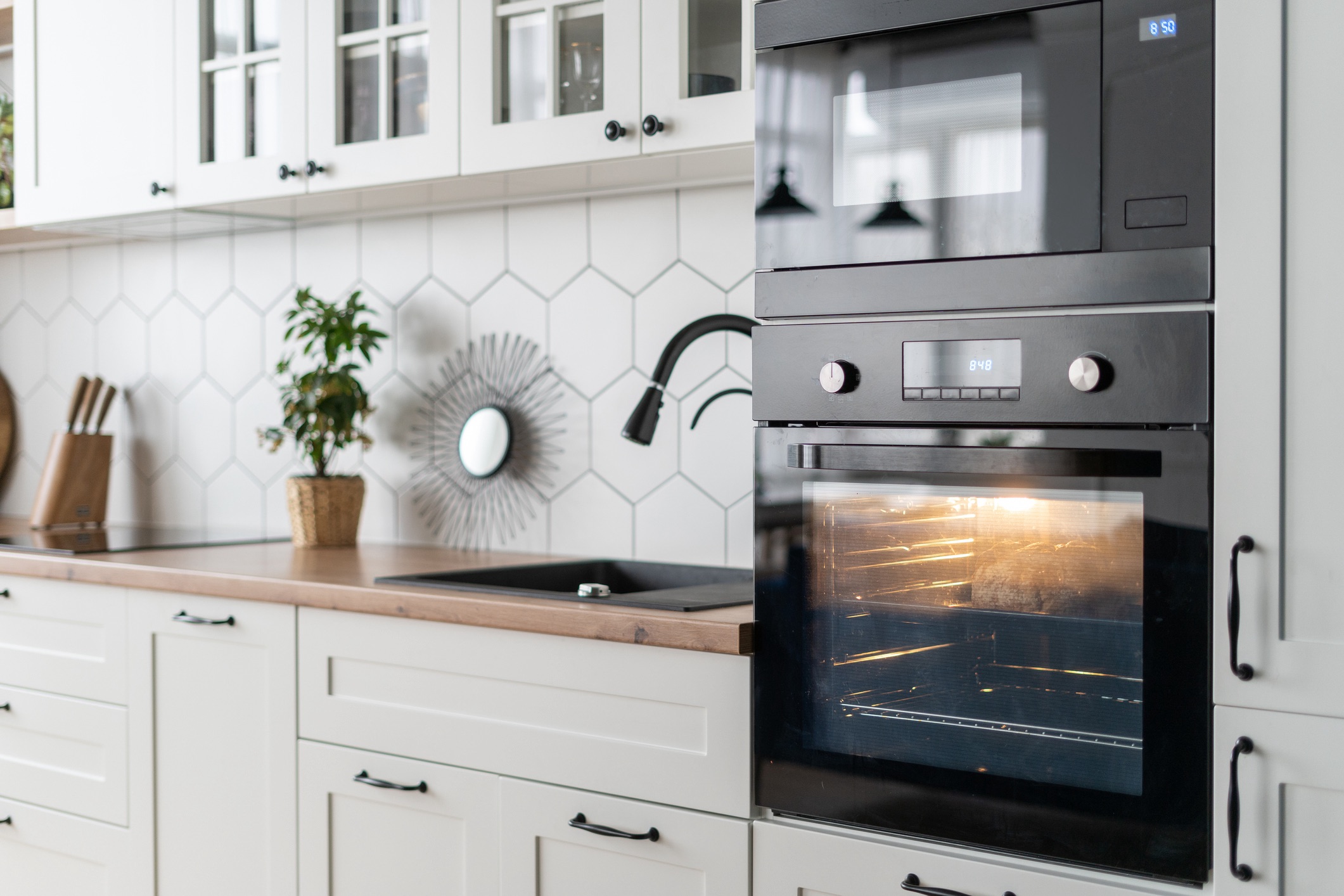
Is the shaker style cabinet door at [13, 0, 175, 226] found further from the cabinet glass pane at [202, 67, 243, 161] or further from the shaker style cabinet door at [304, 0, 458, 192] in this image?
the shaker style cabinet door at [304, 0, 458, 192]

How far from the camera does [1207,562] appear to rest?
125 centimetres

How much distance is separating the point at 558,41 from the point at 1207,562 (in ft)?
4.11

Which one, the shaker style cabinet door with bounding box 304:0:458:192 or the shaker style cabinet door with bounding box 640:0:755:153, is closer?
the shaker style cabinet door with bounding box 640:0:755:153

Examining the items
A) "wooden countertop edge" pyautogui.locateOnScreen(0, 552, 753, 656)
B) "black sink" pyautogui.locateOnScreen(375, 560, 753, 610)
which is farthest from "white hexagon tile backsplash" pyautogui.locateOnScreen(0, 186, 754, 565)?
"wooden countertop edge" pyautogui.locateOnScreen(0, 552, 753, 656)

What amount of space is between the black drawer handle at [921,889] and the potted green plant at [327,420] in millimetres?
1439

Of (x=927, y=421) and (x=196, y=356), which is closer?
(x=927, y=421)

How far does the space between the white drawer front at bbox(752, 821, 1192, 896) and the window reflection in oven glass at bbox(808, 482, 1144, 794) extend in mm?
101

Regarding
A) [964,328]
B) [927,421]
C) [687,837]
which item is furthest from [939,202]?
[687,837]

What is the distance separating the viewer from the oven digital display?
53.2 inches

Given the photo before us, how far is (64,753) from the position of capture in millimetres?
2215

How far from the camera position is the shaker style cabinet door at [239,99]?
2.23 m

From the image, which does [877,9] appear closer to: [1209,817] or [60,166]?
[1209,817]

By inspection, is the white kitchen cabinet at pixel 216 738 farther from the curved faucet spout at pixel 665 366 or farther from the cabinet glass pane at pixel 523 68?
the cabinet glass pane at pixel 523 68

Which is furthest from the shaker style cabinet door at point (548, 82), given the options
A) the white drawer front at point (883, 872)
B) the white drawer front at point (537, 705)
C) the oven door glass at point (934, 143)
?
the white drawer front at point (883, 872)
